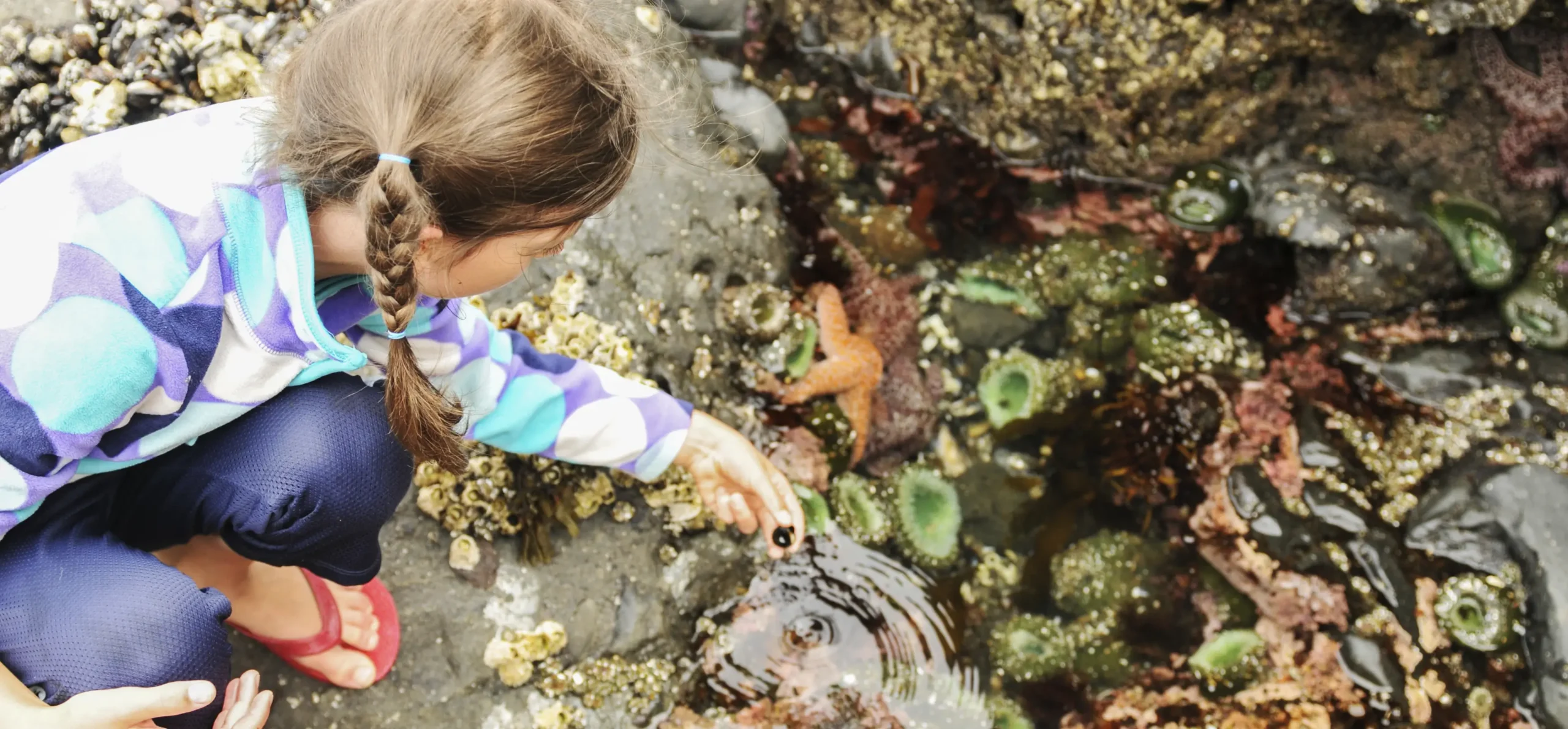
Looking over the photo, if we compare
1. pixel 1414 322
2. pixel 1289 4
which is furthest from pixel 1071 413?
pixel 1289 4

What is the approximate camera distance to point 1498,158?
11.2ft

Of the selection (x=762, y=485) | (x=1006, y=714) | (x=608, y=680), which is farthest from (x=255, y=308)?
(x=1006, y=714)

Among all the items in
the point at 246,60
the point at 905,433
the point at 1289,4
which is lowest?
the point at 905,433

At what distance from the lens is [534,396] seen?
7.55ft

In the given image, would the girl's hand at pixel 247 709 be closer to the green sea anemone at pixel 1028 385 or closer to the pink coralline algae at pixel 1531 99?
the green sea anemone at pixel 1028 385

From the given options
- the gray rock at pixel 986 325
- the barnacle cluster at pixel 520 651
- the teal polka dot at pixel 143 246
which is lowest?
the barnacle cluster at pixel 520 651

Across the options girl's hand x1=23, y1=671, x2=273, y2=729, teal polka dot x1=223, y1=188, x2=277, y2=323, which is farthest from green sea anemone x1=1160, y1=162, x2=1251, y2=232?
girl's hand x1=23, y1=671, x2=273, y2=729

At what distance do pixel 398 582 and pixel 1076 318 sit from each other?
2139mm

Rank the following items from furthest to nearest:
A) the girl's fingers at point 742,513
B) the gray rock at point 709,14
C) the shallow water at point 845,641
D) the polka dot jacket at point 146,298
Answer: the gray rock at point 709,14, the shallow water at point 845,641, the girl's fingers at point 742,513, the polka dot jacket at point 146,298

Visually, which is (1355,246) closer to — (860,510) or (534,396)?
(860,510)

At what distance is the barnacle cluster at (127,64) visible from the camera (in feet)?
9.48

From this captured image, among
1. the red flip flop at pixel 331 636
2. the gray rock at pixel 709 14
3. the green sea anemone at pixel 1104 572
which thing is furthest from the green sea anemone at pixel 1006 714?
the gray rock at pixel 709 14

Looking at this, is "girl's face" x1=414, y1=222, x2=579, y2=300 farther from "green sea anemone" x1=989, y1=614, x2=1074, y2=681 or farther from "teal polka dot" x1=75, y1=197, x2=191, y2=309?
"green sea anemone" x1=989, y1=614, x2=1074, y2=681

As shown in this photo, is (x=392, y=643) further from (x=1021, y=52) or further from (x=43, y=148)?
(x=1021, y=52)
